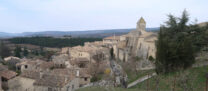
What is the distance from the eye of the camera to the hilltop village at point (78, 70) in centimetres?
1605

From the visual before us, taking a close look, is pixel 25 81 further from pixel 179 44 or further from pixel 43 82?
pixel 179 44

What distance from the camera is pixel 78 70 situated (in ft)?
68.2

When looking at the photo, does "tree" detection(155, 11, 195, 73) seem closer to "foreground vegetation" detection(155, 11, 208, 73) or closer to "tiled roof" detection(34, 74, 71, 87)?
"foreground vegetation" detection(155, 11, 208, 73)

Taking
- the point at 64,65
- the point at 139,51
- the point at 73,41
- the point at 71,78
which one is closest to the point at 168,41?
the point at 71,78

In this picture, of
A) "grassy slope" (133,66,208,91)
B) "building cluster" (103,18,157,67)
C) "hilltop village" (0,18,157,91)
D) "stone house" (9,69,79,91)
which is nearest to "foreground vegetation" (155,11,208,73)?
"grassy slope" (133,66,208,91)

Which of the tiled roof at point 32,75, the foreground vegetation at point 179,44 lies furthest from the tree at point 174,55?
the tiled roof at point 32,75

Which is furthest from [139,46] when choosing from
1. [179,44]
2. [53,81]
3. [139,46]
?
[53,81]

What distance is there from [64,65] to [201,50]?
22.7 metres

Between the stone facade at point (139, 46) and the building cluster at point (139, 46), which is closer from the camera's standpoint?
the building cluster at point (139, 46)

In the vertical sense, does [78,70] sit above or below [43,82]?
below

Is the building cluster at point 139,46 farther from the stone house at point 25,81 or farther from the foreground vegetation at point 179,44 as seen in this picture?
the stone house at point 25,81

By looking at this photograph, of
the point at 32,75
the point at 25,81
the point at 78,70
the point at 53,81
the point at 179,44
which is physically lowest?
the point at 25,81

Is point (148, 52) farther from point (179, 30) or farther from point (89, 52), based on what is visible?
point (89, 52)

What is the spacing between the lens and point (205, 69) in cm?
1327
